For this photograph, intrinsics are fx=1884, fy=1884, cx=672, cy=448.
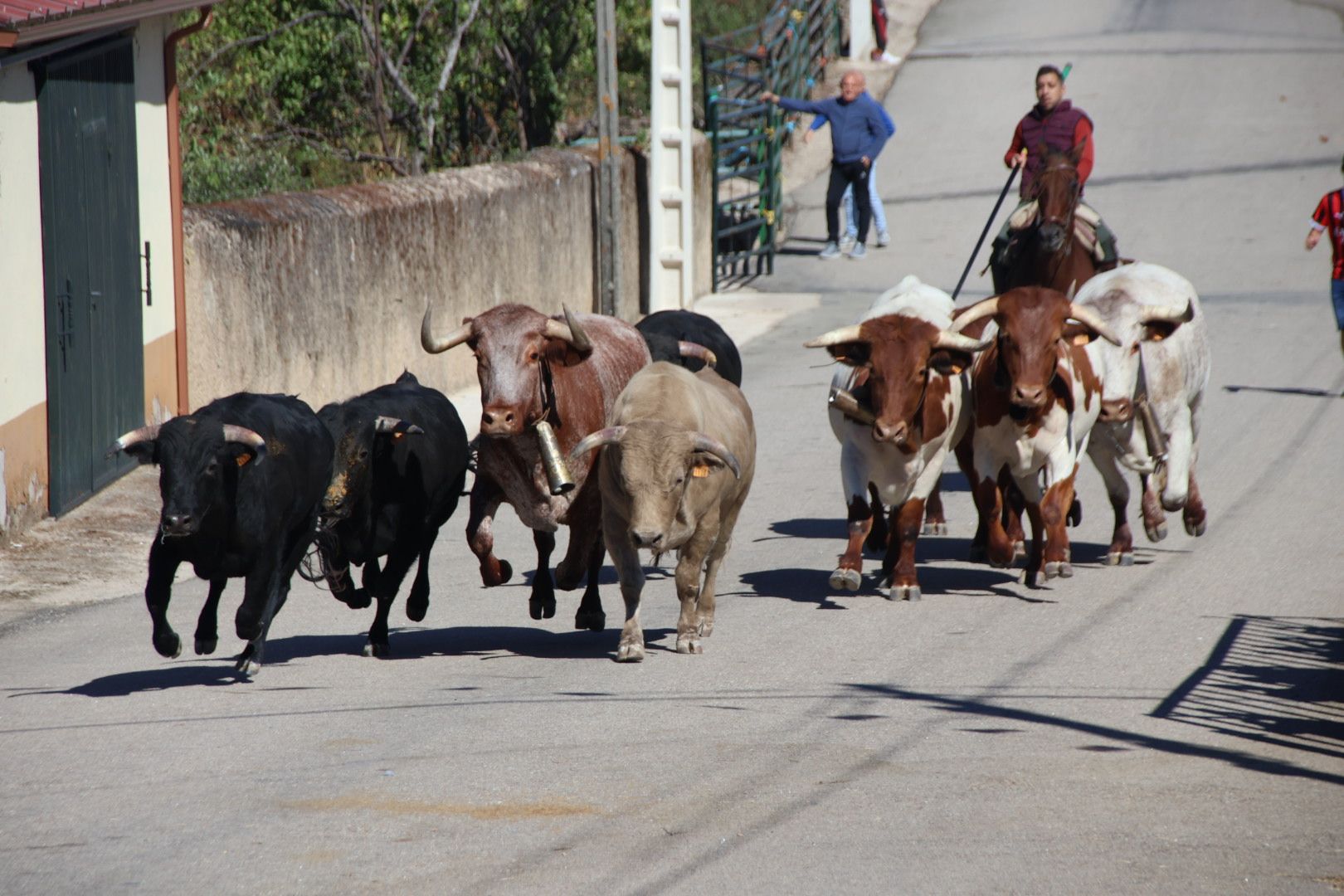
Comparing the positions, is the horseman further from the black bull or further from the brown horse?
the black bull

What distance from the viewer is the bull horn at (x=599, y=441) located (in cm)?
893

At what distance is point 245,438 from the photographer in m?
8.38

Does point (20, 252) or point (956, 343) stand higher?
point (20, 252)

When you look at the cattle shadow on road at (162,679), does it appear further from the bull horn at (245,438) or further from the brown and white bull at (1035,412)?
the brown and white bull at (1035,412)

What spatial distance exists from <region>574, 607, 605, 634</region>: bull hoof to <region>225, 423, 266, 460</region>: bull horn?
2.31 metres

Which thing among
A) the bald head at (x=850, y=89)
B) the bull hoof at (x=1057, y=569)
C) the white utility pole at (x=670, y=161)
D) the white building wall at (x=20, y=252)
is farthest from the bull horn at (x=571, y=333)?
the bald head at (x=850, y=89)

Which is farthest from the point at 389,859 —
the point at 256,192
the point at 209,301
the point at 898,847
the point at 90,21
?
the point at 256,192

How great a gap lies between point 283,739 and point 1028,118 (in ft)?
31.4

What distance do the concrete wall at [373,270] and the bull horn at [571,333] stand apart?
202 inches

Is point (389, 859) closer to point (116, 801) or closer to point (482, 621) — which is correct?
point (116, 801)

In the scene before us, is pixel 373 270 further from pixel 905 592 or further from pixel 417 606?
pixel 905 592

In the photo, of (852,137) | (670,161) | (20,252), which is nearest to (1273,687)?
(20,252)

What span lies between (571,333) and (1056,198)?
487 cm

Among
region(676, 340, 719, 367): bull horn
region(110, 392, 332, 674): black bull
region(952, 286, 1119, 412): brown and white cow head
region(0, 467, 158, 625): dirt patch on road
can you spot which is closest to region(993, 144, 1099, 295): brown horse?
region(952, 286, 1119, 412): brown and white cow head
